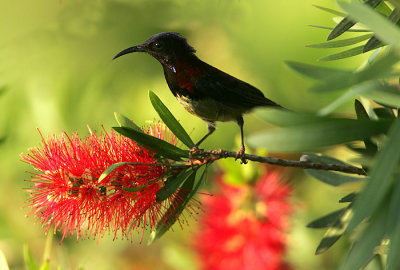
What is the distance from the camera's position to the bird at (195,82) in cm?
75

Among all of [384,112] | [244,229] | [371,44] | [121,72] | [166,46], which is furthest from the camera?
[121,72]

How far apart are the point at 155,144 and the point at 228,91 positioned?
21 centimetres

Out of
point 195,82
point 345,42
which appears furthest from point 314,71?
point 195,82

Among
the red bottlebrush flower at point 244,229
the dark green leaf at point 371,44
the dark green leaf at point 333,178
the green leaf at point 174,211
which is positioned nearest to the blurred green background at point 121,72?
the red bottlebrush flower at point 244,229

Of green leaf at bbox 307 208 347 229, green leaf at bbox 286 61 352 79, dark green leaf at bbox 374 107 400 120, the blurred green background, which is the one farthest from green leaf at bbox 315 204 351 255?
the blurred green background

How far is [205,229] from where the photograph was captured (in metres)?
1.16

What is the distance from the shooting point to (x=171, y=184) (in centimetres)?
62

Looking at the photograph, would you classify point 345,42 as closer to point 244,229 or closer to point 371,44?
point 371,44

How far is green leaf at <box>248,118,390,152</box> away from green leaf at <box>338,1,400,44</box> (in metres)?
0.07

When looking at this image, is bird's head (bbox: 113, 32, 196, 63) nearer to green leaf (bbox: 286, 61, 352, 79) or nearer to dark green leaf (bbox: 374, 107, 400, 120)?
dark green leaf (bbox: 374, 107, 400, 120)

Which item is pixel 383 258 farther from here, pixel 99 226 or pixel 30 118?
pixel 30 118

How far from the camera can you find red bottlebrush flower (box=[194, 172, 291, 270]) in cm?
113

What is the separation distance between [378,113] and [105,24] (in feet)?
4.11

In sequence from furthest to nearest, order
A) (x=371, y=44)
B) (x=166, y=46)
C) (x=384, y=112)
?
1. (x=166, y=46)
2. (x=384, y=112)
3. (x=371, y=44)
